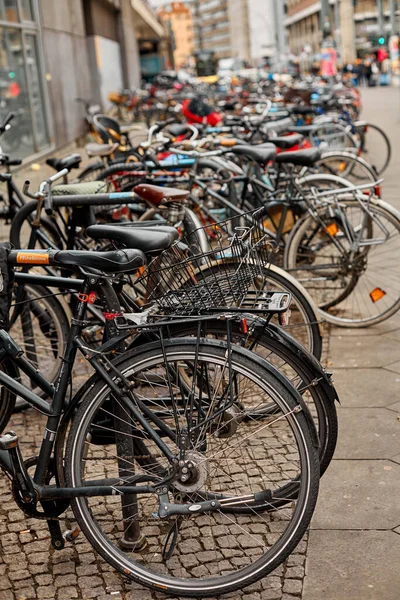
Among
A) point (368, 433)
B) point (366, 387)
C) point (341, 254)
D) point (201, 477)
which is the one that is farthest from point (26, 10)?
point (201, 477)

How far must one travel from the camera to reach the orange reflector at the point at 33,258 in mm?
2727

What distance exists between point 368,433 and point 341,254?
1539 millimetres

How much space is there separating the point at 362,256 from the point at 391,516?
2.29m

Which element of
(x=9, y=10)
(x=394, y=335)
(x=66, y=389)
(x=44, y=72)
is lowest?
(x=394, y=335)

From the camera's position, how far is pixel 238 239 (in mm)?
2811

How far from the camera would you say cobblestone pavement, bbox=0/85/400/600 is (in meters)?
2.80

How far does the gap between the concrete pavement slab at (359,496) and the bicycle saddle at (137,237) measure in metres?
1.13

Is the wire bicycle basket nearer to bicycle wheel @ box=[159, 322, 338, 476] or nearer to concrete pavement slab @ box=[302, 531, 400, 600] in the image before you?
bicycle wheel @ box=[159, 322, 338, 476]

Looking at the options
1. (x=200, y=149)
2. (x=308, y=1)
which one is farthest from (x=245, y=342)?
(x=308, y=1)

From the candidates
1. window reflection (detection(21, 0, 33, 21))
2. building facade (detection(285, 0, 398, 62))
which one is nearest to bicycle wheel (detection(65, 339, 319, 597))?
window reflection (detection(21, 0, 33, 21))

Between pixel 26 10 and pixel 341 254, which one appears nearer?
pixel 341 254

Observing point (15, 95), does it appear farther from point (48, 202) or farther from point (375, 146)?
point (48, 202)

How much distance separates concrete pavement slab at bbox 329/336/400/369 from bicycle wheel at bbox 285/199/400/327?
6.4 inches

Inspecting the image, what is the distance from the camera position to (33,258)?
275 cm
